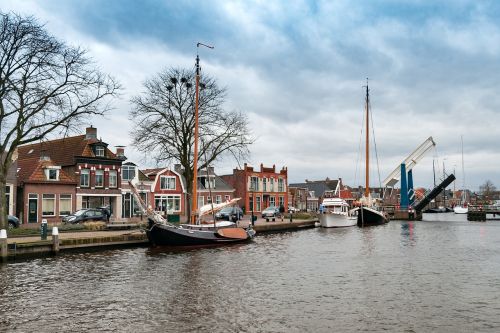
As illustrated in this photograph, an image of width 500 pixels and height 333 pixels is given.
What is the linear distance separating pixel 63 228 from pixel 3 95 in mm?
10645

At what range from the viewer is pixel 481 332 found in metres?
12.9

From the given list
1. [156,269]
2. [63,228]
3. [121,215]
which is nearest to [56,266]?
[156,269]

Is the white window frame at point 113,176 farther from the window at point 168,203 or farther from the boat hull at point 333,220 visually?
the boat hull at point 333,220

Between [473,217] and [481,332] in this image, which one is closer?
[481,332]

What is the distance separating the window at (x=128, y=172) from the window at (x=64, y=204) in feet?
28.9

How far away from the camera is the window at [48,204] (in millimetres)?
47469

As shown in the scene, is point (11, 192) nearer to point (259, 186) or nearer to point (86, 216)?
point (86, 216)

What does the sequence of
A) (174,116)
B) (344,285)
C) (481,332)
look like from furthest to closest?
(174,116), (344,285), (481,332)

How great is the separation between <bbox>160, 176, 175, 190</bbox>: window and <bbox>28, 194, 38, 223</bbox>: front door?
18.2 metres

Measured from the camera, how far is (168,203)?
62.9 metres

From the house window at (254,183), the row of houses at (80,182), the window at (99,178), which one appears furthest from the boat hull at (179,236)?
the house window at (254,183)

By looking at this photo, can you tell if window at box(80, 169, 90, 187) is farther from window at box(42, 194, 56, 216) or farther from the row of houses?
window at box(42, 194, 56, 216)

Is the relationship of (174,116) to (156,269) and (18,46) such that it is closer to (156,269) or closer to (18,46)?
(18,46)

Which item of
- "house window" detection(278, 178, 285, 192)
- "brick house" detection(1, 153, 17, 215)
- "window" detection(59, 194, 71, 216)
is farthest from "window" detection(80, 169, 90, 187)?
"house window" detection(278, 178, 285, 192)
